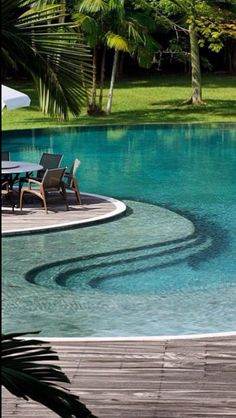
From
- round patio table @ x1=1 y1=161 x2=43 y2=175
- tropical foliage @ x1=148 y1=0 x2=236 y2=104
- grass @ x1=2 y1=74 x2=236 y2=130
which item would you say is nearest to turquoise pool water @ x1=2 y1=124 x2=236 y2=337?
round patio table @ x1=1 y1=161 x2=43 y2=175

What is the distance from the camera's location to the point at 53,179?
1622 centimetres

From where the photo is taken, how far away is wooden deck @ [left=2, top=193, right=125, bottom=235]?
1522cm

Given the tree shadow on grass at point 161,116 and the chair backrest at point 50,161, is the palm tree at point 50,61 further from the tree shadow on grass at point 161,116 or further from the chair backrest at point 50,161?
the tree shadow on grass at point 161,116

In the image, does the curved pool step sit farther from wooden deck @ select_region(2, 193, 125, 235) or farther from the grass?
the grass

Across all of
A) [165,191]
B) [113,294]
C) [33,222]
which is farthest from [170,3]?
[113,294]

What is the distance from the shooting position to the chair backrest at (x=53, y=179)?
52.3ft

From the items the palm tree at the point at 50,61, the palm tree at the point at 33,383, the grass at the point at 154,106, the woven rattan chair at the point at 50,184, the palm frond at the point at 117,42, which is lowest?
the grass at the point at 154,106

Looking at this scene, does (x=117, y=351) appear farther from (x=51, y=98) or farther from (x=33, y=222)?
(x=33, y=222)

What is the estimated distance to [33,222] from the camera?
15.5m

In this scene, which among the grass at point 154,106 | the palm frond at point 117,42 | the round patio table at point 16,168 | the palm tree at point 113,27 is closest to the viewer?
the round patio table at point 16,168

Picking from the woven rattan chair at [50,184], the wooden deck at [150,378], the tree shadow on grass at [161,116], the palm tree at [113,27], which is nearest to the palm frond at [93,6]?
the palm tree at [113,27]

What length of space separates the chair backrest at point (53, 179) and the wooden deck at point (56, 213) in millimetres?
396

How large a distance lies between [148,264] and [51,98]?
8.01 m

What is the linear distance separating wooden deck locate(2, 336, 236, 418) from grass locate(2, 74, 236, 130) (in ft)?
74.0
